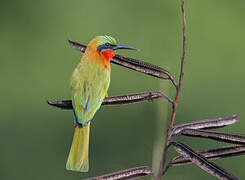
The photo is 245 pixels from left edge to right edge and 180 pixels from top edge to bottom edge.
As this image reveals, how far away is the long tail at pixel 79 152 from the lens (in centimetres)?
138

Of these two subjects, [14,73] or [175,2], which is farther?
[175,2]

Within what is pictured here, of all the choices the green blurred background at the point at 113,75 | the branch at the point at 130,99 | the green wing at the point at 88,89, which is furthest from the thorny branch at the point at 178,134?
the green blurred background at the point at 113,75

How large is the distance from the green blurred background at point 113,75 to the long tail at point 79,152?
1082mm

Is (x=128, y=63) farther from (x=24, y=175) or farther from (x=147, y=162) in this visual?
(x=24, y=175)

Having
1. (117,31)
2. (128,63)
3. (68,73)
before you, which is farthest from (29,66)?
(128,63)

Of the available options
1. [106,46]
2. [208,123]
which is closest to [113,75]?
[106,46]

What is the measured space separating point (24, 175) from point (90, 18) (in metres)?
1.63

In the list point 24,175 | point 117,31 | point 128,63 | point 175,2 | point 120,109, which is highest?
point 175,2

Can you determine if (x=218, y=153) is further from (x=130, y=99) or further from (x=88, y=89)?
(x=88, y=89)

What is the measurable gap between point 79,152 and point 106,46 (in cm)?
42

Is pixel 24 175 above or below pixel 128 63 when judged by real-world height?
below

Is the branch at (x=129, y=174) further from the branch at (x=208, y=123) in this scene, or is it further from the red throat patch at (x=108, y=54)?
the red throat patch at (x=108, y=54)

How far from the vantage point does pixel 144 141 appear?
2936 millimetres

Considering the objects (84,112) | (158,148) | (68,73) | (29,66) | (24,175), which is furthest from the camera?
(29,66)
